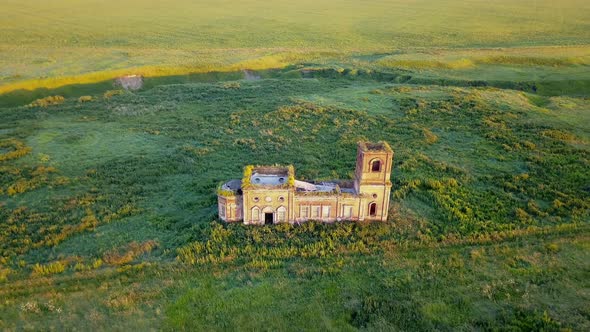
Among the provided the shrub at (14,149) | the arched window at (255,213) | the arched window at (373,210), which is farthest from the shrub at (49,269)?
the shrub at (14,149)

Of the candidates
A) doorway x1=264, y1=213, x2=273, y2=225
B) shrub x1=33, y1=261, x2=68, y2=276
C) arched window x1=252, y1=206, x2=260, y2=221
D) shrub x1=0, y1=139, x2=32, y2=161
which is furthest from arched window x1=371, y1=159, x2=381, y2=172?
shrub x1=0, y1=139, x2=32, y2=161

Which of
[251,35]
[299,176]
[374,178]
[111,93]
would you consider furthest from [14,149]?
[251,35]

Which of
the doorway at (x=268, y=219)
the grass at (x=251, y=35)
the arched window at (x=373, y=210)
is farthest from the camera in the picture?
the grass at (x=251, y=35)

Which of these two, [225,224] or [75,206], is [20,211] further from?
[225,224]

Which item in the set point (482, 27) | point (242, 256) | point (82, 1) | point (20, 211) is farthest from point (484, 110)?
point (82, 1)

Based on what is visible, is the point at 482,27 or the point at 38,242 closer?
the point at 38,242

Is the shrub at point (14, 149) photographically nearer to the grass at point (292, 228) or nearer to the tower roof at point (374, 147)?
the grass at point (292, 228)

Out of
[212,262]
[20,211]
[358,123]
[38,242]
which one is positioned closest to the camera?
[212,262]
